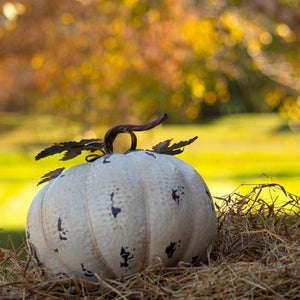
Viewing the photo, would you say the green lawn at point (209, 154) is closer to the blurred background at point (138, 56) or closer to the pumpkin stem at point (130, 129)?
the blurred background at point (138, 56)

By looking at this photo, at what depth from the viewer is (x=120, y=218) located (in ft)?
9.08

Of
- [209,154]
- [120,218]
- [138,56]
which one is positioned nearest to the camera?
[120,218]

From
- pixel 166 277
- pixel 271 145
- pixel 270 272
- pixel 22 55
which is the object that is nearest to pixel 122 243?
pixel 166 277

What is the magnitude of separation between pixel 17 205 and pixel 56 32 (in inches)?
139

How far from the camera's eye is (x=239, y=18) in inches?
430

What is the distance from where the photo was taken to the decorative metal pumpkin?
279 centimetres

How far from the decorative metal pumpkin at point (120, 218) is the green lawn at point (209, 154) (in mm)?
723

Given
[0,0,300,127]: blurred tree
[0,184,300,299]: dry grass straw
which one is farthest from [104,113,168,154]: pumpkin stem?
[0,0,300,127]: blurred tree

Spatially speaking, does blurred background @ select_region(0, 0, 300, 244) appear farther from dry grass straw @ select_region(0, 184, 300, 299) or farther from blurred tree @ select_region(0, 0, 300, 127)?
dry grass straw @ select_region(0, 184, 300, 299)

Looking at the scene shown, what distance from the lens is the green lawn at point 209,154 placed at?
12.4m

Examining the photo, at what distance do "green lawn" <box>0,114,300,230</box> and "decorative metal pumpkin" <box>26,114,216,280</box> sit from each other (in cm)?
72

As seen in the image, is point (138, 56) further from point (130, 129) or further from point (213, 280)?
point (213, 280)

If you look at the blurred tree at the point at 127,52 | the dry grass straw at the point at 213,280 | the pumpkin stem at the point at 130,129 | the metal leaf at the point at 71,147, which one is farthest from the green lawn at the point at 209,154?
the blurred tree at the point at 127,52

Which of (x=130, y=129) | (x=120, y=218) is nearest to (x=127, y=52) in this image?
(x=130, y=129)
